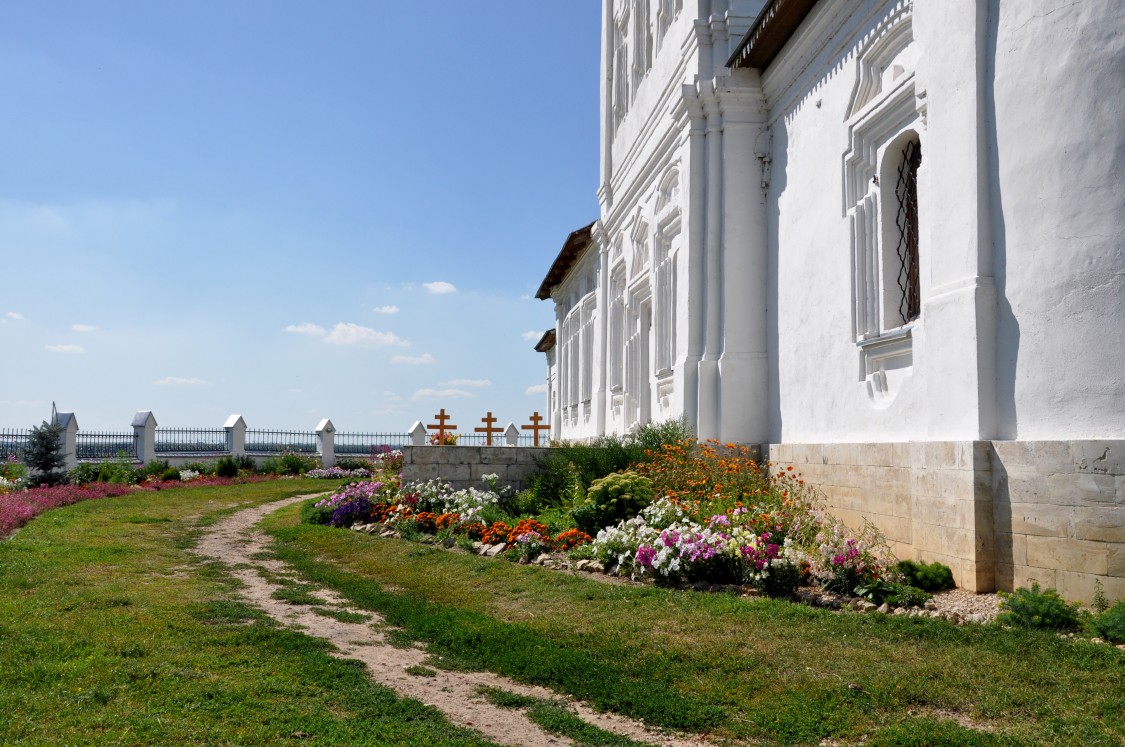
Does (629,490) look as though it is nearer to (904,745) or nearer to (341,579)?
(341,579)

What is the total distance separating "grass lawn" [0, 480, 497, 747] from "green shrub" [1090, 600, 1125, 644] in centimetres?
407

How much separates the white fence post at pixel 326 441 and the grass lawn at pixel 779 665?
87.6 ft

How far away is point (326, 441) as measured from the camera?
34.3 meters

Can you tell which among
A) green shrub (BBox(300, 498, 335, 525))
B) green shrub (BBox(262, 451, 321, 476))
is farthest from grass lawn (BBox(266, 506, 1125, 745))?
green shrub (BBox(262, 451, 321, 476))

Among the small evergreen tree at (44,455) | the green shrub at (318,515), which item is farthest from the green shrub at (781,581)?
the small evergreen tree at (44,455)

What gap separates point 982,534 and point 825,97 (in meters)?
5.92

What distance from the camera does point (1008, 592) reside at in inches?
278

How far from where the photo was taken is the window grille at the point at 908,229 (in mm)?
9438

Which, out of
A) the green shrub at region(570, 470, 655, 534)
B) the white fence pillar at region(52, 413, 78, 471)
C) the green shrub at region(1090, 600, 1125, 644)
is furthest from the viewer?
the white fence pillar at region(52, 413, 78, 471)

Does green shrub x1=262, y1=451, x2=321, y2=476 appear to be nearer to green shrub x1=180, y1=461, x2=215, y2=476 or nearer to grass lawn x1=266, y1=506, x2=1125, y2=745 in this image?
green shrub x1=180, y1=461, x2=215, y2=476

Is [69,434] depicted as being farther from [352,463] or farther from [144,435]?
[352,463]

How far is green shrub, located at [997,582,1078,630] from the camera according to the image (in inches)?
238

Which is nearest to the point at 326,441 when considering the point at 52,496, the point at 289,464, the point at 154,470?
the point at 289,464

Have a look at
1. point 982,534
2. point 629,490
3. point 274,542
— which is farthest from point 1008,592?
point 274,542
